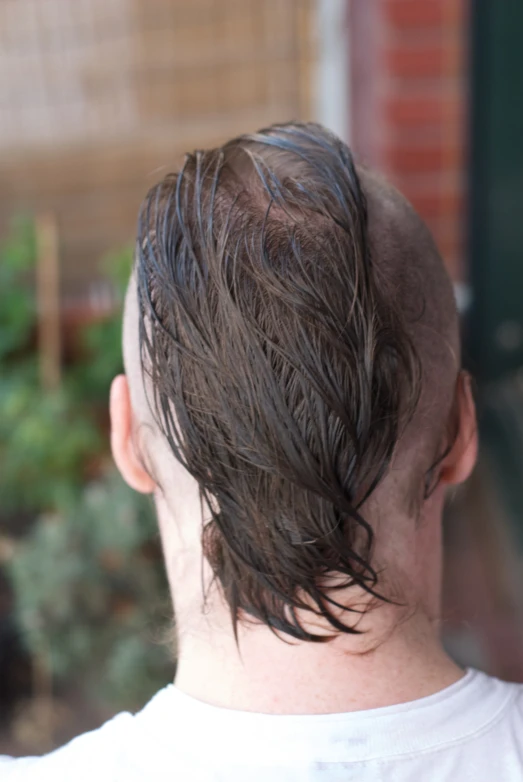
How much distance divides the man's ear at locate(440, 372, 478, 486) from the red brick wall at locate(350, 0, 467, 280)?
2.43m

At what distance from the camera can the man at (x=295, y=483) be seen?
0.84 meters

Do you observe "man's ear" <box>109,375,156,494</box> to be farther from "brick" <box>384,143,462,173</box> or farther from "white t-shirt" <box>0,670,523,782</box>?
"brick" <box>384,143,462,173</box>

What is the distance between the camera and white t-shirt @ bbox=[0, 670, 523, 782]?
827mm

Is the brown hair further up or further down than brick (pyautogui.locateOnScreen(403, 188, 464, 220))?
further up

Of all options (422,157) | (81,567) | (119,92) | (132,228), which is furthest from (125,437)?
(119,92)

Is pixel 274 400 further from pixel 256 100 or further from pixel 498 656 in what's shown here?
pixel 256 100

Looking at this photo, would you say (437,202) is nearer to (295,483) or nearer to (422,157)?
(422,157)

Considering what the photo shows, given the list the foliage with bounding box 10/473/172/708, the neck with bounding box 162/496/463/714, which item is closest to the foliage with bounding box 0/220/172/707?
the foliage with bounding box 10/473/172/708

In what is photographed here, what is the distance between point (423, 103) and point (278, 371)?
2.84m

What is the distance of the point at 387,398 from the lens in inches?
35.0

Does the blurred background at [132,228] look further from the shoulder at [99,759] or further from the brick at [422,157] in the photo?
the shoulder at [99,759]

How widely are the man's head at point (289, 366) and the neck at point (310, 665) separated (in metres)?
0.03

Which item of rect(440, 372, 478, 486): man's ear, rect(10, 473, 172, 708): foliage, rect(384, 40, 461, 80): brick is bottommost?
rect(10, 473, 172, 708): foliage

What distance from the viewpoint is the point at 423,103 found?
334cm
